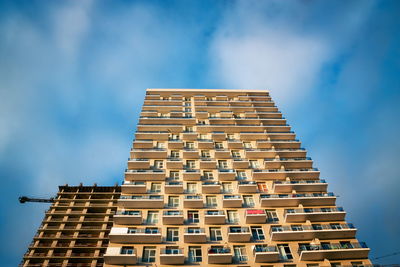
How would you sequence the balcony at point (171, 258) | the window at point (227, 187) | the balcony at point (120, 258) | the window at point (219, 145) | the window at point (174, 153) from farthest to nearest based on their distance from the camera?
the window at point (219, 145)
the window at point (174, 153)
the window at point (227, 187)
the balcony at point (171, 258)
the balcony at point (120, 258)

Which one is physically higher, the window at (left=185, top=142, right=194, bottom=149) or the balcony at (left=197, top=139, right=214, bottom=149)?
the window at (left=185, top=142, right=194, bottom=149)

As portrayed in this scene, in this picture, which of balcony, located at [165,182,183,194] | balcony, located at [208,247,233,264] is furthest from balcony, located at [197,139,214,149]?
balcony, located at [208,247,233,264]

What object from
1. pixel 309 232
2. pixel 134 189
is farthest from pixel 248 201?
pixel 134 189

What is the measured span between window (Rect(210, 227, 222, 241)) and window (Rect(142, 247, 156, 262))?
7204 millimetres

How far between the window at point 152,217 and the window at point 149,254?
151 inches

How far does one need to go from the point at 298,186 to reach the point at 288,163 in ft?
16.6

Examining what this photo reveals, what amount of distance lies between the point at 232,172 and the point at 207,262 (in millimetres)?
14398

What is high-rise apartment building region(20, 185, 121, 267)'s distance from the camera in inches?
2291

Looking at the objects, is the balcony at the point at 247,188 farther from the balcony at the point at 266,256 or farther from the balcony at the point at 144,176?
the balcony at the point at 144,176

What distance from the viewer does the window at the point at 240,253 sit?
3272cm

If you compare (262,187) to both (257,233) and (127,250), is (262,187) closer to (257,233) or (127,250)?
(257,233)

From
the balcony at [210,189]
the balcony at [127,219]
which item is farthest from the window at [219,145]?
the balcony at [127,219]

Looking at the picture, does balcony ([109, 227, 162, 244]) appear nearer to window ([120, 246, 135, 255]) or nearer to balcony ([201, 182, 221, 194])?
→ window ([120, 246, 135, 255])

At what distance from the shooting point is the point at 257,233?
117ft
